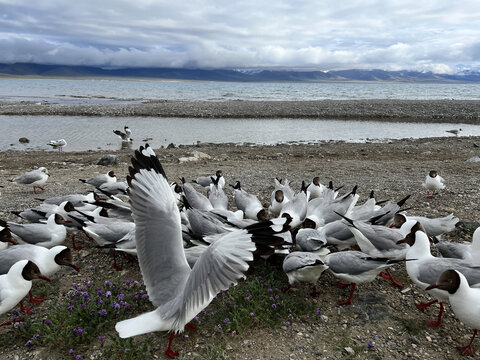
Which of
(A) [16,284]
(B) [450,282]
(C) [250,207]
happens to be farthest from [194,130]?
(B) [450,282]

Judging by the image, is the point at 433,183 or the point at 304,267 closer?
the point at 304,267

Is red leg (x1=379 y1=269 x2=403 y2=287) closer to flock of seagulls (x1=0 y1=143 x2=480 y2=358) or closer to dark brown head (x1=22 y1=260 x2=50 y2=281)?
flock of seagulls (x1=0 y1=143 x2=480 y2=358)

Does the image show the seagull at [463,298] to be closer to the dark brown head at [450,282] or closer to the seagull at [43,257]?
the dark brown head at [450,282]

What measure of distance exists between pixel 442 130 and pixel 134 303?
26522 mm

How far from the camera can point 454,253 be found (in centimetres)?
534

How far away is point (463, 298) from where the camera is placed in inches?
154

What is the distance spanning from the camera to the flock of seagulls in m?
3.48

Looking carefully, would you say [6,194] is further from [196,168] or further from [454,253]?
[454,253]

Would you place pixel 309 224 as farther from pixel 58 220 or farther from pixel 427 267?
pixel 58 220

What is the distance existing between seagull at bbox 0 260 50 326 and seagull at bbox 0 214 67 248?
5.85 ft

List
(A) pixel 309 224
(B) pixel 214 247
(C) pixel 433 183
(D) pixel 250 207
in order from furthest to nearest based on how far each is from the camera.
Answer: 1. (C) pixel 433 183
2. (D) pixel 250 207
3. (A) pixel 309 224
4. (B) pixel 214 247

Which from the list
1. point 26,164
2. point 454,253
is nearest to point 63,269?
point 454,253

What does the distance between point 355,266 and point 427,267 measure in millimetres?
904

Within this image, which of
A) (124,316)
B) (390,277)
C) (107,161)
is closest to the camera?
(124,316)
